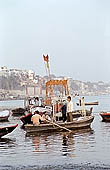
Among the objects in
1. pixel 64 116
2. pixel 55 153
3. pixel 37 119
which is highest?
pixel 64 116

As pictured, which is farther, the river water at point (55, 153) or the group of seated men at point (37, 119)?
the group of seated men at point (37, 119)

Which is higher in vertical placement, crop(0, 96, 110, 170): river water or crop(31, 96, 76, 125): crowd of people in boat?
crop(31, 96, 76, 125): crowd of people in boat

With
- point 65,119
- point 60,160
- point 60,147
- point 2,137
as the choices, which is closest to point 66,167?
point 60,160

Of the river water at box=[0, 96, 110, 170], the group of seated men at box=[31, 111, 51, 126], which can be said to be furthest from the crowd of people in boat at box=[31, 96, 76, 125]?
the river water at box=[0, 96, 110, 170]

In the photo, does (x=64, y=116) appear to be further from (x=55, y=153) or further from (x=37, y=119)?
(x=55, y=153)

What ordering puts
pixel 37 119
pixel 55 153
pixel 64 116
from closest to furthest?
pixel 55 153 < pixel 37 119 < pixel 64 116

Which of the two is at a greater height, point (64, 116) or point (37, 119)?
point (64, 116)

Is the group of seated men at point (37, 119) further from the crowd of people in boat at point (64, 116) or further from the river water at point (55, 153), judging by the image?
the river water at point (55, 153)

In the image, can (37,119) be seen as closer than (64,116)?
Yes

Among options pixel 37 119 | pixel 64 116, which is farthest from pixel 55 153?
pixel 64 116

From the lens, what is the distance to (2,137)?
2638 centimetres

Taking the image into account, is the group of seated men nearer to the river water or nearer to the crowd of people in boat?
the crowd of people in boat

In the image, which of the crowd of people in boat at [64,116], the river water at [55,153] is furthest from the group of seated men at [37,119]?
the river water at [55,153]

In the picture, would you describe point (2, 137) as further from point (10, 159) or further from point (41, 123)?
point (10, 159)
